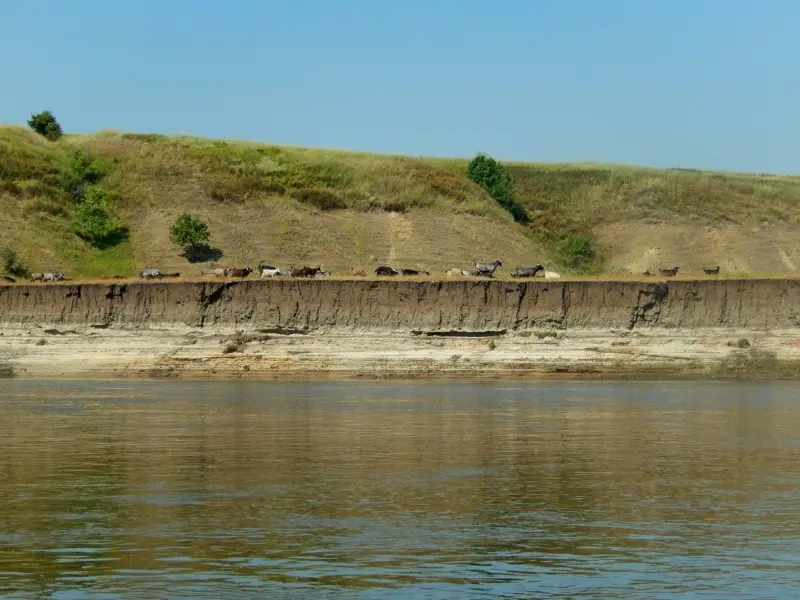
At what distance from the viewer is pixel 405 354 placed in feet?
193

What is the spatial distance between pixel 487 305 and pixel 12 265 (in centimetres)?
3326

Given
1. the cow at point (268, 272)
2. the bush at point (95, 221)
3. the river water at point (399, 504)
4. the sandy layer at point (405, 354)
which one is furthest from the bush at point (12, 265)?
the river water at point (399, 504)

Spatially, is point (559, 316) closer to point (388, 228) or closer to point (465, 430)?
point (465, 430)

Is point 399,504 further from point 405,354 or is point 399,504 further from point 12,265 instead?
point 12,265

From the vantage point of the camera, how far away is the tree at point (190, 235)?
286ft

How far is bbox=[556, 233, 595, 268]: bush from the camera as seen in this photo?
367 ft

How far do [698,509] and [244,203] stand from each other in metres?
78.5

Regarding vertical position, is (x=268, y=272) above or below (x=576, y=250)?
below

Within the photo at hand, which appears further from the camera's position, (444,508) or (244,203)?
(244,203)

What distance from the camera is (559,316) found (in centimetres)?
6022

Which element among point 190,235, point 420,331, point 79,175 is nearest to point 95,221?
point 190,235

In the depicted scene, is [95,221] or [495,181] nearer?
[95,221]

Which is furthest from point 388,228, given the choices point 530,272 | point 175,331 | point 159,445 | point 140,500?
point 140,500

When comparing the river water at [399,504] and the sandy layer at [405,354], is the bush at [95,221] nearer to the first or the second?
the sandy layer at [405,354]
